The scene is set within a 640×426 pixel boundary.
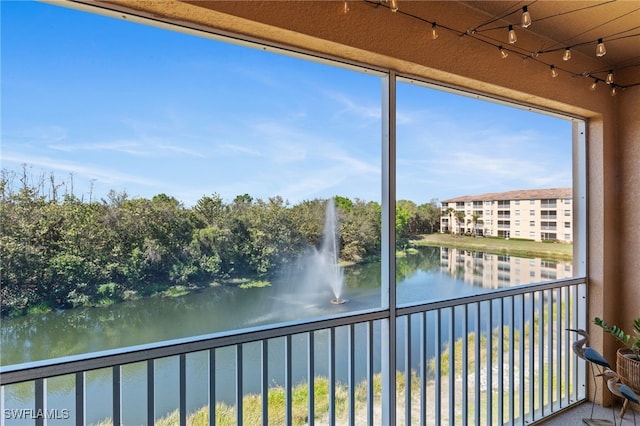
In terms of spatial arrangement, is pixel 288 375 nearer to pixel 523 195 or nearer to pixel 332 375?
pixel 332 375

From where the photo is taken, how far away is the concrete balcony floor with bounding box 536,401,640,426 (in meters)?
2.26

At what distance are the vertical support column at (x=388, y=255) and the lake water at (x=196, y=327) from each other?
52 mm

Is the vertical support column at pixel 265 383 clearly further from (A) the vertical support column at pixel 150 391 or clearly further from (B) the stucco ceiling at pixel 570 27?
(B) the stucco ceiling at pixel 570 27

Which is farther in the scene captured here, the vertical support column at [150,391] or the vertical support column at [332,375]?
the vertical support column at [332,375]

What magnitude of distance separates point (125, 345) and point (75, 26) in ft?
3.75

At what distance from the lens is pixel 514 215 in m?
2.21

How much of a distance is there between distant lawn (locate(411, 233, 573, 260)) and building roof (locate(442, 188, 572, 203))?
234mm

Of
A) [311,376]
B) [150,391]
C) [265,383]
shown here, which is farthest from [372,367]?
[150,391]

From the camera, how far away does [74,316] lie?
3.76ft

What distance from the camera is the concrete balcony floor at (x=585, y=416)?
88.9 inches

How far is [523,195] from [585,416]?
1.62 m

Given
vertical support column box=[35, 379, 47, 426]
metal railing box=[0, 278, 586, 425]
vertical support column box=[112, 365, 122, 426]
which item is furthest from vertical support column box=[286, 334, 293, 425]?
vertical support column box=[35, 379, 47, 426]

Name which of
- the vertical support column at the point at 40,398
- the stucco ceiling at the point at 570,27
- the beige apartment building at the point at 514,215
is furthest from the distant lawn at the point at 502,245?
the vertical support column at the point at 40,398

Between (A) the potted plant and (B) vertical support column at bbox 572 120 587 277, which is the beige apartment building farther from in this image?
(A) the potted plant
